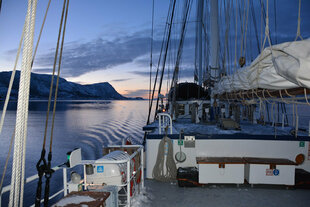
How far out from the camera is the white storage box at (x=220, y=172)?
5.22m

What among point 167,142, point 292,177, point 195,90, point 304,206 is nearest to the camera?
point 304,206

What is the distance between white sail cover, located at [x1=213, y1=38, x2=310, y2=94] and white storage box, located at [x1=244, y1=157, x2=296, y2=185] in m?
2.54

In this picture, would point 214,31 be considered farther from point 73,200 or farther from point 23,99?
point 23,99

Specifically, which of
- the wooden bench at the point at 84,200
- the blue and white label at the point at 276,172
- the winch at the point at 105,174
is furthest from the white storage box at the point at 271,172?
the wooden bench at the point at 84,200

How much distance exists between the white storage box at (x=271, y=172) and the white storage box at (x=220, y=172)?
25 cm

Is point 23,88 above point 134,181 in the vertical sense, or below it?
above

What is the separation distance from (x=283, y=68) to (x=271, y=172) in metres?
3.87

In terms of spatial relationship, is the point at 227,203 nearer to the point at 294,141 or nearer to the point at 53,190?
the point at 294,141

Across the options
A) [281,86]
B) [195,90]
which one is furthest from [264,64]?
[195,90]

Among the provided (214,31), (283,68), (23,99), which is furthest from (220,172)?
(214,31)

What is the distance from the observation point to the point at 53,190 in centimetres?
968

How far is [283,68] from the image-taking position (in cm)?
224

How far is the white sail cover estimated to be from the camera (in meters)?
1.99

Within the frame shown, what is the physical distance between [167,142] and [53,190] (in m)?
7.18
